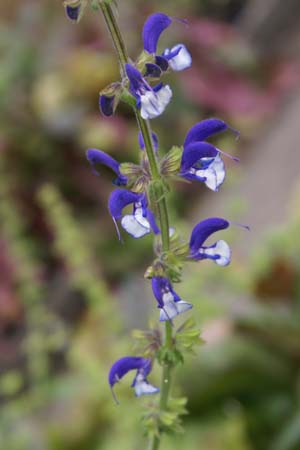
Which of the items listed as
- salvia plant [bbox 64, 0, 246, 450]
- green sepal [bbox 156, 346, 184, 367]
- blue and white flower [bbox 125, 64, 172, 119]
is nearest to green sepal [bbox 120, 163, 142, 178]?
salvia plant [bbox 64, 0, 246, 450]

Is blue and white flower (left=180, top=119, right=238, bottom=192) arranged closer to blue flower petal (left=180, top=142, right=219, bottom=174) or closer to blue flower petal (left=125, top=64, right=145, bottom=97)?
blue flower petal (left=180, top=142, right=219, bottom=174)

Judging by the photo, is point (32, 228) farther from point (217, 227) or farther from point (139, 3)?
point (217, 227)

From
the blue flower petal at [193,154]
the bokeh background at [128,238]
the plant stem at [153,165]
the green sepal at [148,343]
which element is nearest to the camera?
the plant stem at [153,165]

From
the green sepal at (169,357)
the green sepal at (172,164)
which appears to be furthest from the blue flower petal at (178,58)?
the green sepal at (169,357)

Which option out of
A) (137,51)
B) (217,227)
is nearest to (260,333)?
(217,227)

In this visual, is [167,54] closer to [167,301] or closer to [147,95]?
[147,95]

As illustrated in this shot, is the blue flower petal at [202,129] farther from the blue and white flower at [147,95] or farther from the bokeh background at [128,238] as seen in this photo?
the bokeh background at [128,238]
